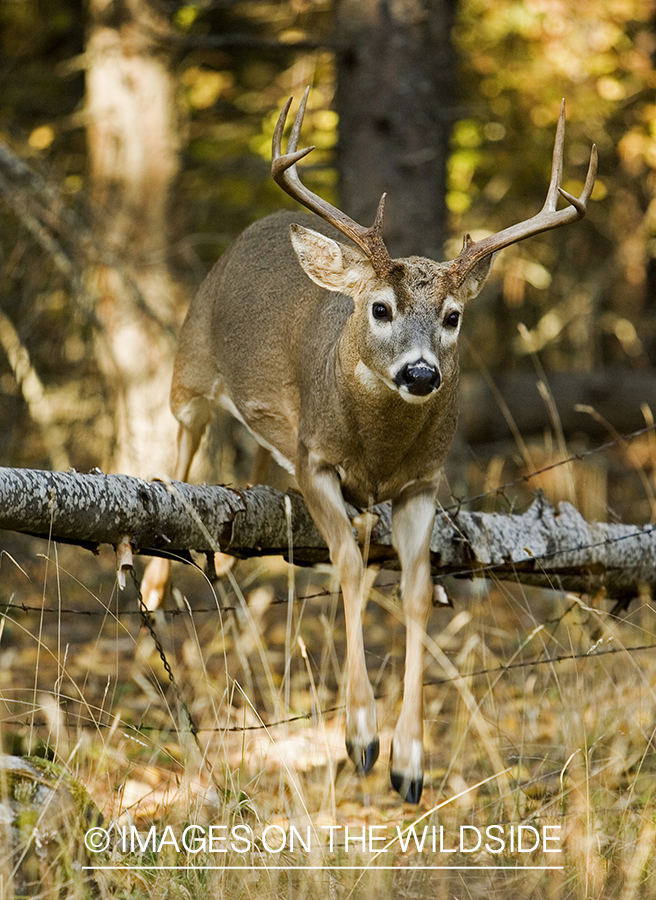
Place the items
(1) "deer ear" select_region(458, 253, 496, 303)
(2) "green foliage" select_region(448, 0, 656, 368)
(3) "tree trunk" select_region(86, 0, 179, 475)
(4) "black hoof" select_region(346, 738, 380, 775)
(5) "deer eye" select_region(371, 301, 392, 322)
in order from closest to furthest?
(4) "black hoof" select_region(346, 738, 380, 775) < (5) "deer eye" select_region(371, 301, 392, 322) < (1) "deer ear" select_region(458, 253, 496, 303) < (3) "tree trunk" select_region(86, 0, 179, 475) < (2) "green foliage" select_region(448, 0, 656, 368)

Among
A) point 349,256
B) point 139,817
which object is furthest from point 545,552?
point 139,817

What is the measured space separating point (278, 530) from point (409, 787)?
3.94ft

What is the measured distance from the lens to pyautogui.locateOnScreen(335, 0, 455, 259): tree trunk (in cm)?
715

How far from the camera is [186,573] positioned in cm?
757

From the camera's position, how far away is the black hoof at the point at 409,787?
3.33 metres

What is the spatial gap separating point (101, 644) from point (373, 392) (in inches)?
121

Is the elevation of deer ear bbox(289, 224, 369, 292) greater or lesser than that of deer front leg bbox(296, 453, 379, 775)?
greater

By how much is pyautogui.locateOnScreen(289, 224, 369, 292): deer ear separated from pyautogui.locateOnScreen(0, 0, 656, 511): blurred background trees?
6.44ft

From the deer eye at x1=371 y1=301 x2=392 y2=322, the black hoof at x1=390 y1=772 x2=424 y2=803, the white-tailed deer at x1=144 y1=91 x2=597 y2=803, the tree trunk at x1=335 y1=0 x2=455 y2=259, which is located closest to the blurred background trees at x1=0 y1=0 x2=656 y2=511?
the tree trunk at x1=335 y1=0 x2=455 y2=259

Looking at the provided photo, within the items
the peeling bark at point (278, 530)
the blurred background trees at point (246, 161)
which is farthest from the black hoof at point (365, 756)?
the blurred background trees at point (246, 161)

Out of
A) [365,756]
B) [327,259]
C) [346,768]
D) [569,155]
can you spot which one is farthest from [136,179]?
[569,155]

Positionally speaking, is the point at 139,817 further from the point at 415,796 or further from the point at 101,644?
the point at 101,644

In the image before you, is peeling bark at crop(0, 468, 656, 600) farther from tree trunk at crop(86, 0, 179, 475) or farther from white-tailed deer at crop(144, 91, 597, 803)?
tree trunk at crop(86, 0, 179, 475)

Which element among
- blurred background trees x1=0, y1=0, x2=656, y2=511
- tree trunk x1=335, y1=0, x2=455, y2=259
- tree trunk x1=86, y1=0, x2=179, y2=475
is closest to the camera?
blurred background trees x1=0, y1=0, x2=656, y2=511
